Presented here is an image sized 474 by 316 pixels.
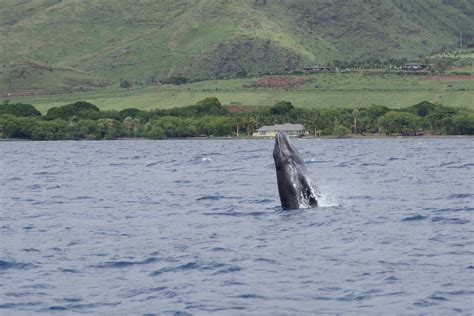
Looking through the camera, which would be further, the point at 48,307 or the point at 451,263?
the point at 451,263

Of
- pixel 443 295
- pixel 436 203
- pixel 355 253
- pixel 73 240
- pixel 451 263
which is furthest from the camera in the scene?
pixel 436 203

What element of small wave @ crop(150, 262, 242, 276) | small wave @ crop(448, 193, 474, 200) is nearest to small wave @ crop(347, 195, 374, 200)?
small wave @ crop(448, 193, 474, 200)

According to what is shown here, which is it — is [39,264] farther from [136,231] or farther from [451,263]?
[451,263]

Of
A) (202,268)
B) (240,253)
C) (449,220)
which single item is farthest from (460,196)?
(202,268)

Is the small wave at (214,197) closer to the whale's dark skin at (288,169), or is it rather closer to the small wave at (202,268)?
the whale's dark skin at (288,169)

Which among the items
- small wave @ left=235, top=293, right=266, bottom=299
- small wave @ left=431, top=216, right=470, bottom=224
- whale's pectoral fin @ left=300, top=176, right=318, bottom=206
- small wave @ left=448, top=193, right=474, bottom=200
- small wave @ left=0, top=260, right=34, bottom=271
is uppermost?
whale's pectoral fin @ left=300, top=176, right=318, bottom=206

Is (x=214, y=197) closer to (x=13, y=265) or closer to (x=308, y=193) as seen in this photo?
(x=308, y=193)

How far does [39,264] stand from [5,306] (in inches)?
188

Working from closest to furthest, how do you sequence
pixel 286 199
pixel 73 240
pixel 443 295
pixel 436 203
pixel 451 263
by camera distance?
pixel 443 295
pixel 451 263
pixel 73 240
pixel 286 199
pixel 436 203

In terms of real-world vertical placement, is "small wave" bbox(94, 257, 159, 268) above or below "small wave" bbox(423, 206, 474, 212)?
above

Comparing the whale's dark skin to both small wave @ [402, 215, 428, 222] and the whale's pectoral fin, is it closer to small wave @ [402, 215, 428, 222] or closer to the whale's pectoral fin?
the whale's pectoral fin

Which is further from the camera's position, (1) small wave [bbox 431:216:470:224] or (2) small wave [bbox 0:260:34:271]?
(1) small wave [bbox 431:216:470:224]

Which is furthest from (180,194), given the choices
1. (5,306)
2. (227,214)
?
(5,306)

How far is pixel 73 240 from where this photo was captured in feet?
100
